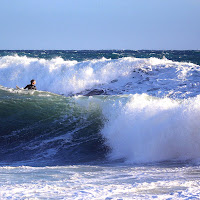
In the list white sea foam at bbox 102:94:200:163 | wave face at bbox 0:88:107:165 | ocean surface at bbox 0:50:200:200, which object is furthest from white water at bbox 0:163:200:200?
wave face at bbox 0:88:107:165

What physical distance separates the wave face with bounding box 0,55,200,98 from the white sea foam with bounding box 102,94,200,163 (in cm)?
720

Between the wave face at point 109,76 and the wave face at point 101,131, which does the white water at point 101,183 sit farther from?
the wave face at point 109,76

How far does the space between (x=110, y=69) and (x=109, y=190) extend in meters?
15.9

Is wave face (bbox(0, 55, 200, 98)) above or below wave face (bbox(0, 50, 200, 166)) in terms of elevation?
above

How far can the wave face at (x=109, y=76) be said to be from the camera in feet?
57.5

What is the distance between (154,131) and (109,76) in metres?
11.8

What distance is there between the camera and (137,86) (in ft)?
59.5

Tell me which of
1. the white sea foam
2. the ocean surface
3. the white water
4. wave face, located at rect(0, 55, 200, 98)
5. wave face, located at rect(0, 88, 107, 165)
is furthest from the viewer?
wave face, located at rect(0, 55, 200, 98)

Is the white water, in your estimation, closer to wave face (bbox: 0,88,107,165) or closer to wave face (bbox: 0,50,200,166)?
wave face (bbox: 0,50,200,166)

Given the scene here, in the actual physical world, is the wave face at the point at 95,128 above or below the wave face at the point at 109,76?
below

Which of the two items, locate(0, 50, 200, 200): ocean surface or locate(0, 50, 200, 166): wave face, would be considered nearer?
locate(0, 50, 200, 200): ocean surface

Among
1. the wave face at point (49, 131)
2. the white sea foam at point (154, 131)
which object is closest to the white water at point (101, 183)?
the white sea foam at point (154, 131)

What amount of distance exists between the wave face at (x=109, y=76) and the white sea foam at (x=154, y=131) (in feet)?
23.6

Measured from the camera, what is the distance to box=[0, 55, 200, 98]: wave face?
57.5ft
